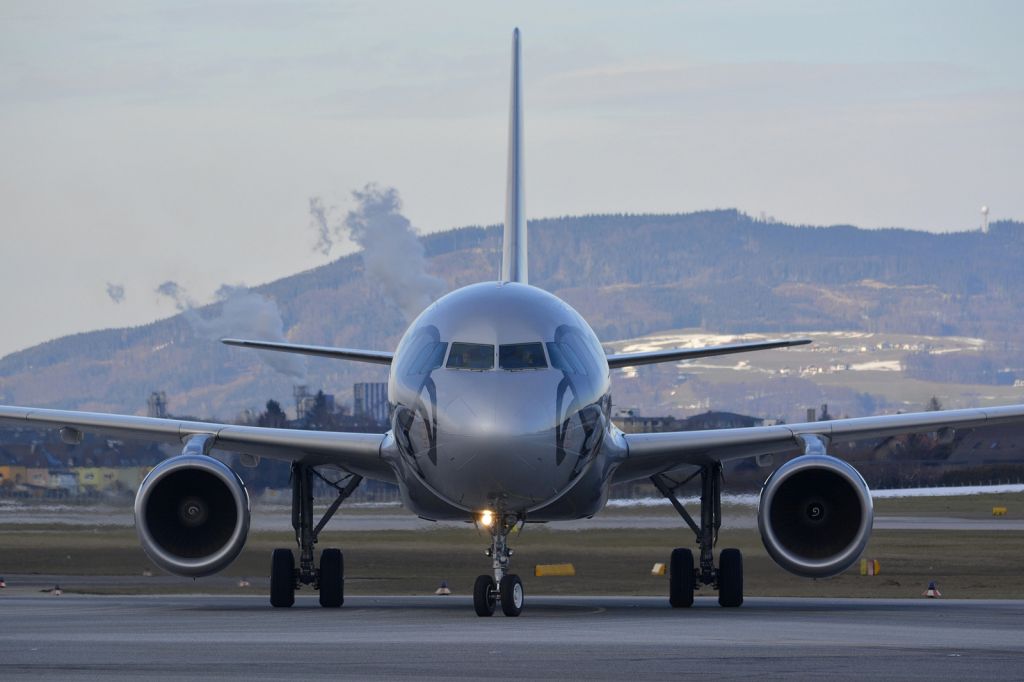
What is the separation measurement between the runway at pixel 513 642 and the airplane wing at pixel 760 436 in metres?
1.90

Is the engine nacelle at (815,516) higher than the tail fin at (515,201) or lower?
lower

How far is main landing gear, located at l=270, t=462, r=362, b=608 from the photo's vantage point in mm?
24516

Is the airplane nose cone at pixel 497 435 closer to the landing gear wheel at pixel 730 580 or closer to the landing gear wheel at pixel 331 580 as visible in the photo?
the landing gear wheel at pixel 331 580

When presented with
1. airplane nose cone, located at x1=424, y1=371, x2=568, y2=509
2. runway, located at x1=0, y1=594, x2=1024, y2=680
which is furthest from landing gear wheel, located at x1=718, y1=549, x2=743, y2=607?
airplane nose cone, located at x1=424, y1=371, x2=568, y2=509

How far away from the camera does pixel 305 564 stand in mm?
24953

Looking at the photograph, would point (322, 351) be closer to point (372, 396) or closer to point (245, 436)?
point (245, 436)

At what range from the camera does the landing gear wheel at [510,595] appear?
794 inches

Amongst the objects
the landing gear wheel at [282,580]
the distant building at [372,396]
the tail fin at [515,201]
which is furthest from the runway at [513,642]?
the distant building at [372,396]

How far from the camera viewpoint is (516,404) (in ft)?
64.3

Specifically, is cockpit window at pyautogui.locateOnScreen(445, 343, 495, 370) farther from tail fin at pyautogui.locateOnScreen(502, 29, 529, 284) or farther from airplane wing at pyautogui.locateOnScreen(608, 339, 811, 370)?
tail fin at pyautogui.locateOnScreen(502, 29, 529, 284)

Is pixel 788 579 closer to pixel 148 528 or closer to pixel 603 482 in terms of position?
pixel 603 482

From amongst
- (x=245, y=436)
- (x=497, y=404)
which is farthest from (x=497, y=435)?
(x=245, y=436)

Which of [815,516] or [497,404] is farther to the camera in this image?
[815,516]

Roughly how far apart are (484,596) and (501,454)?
173 cm
